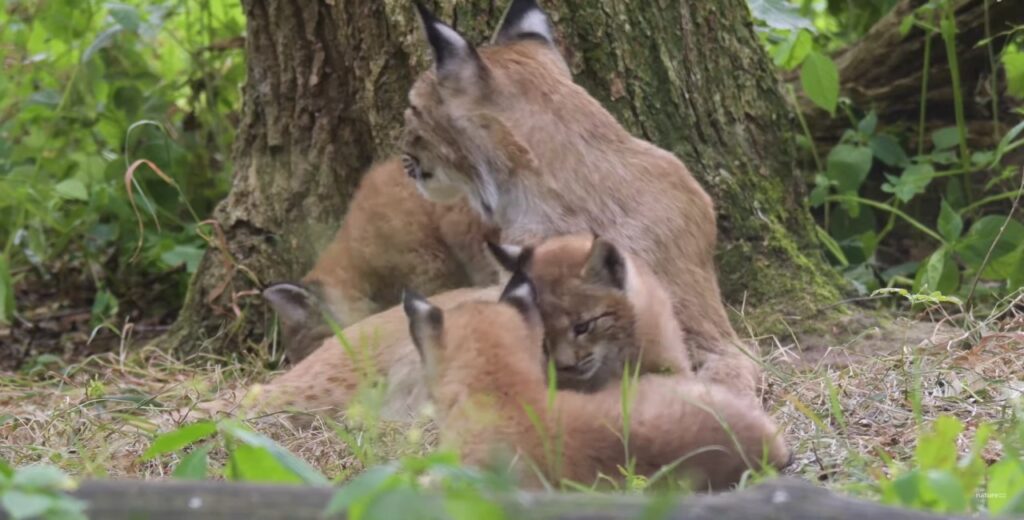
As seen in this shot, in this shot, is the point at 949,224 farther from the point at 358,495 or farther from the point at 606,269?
the point at 358,495

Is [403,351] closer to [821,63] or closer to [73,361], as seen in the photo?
[821,63]

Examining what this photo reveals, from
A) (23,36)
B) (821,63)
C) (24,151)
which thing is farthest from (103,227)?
(821,63)

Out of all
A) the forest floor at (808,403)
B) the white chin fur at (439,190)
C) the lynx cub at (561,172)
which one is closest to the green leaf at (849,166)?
the forest floor at (808,403)

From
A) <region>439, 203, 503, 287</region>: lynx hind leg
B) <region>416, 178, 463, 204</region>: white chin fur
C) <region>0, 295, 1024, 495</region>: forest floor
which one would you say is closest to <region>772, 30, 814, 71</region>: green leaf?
<region>0, 295, 1024, 495</region>: forest floor

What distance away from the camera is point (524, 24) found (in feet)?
15.8

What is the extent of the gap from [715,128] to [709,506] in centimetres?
344

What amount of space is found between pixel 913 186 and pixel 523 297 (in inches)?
115

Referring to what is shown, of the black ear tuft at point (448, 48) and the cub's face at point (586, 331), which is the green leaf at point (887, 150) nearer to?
the black ear tuft at point (448, 48)

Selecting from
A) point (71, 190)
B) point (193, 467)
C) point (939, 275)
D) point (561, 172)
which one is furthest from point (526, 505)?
point (71, 190)

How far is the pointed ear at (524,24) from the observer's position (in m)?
4.80

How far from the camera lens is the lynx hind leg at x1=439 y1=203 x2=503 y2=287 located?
4.95 meters

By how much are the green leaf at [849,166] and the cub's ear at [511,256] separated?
2498 mm

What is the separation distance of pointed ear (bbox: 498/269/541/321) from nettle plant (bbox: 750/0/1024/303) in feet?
6.87

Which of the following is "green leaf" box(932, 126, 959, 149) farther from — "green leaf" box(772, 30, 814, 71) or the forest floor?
the forest floor
